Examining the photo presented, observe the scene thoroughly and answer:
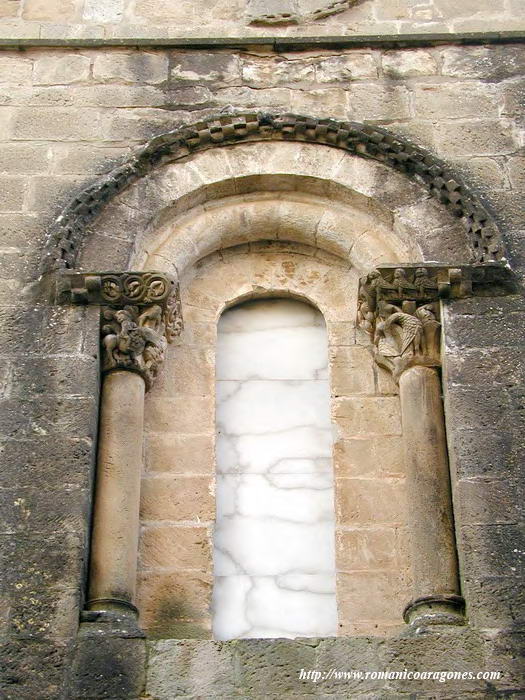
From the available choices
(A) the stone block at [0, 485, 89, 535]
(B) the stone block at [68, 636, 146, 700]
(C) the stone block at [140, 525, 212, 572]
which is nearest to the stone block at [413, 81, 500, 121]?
(C) the stone block at [140, 525, 212, 572]

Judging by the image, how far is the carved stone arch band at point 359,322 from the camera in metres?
8.89

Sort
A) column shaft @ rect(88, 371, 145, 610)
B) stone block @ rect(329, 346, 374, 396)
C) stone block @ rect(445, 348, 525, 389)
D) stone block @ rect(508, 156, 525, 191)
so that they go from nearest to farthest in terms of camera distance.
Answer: column shaft @ rect(88, 371, 145, 610) → stone block @ rect(445, 348, 525, 389) → stone block @ rect(329, 346, 374, 396) → stone block @ rect(508, 156, 525, 191)

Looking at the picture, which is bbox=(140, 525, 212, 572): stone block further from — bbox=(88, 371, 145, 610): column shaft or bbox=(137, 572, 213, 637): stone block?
→ bbox=(88, 371, 145, 610): column shaft

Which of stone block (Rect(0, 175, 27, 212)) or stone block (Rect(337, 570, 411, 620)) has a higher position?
stone block (Rect(0, 175, 27, 212))

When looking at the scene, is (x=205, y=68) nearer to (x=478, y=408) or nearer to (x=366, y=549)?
(x=478, y=408)

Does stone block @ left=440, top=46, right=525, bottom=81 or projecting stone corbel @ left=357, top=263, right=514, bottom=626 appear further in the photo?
stone block @ left=440, top=46, right=525, bottom=81

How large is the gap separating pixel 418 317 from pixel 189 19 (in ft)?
10.7

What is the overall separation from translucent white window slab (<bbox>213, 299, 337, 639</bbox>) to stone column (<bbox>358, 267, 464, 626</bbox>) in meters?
0.52

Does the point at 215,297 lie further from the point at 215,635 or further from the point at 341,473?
the point at 215,635

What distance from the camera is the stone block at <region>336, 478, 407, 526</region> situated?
9.41 m

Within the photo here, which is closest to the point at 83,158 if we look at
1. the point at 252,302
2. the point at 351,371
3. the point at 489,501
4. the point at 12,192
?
the point at 12,192

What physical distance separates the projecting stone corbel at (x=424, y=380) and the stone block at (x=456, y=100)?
1.54 m

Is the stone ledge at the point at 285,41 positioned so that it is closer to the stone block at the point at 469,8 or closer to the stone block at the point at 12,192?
the stone block at the point at 469,8

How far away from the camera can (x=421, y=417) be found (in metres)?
9.44
